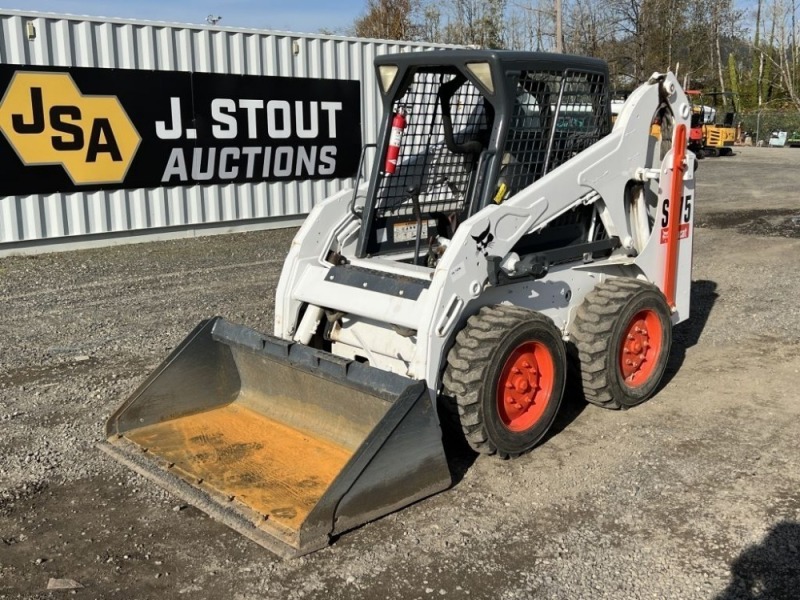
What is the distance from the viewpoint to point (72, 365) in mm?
6703

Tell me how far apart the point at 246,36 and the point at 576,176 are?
30.9 ft

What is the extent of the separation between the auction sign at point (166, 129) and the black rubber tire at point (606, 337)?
884 centimetres

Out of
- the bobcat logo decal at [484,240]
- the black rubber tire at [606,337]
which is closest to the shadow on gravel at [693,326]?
the black rubber tire at [606,337]

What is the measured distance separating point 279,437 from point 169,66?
29.9 ft

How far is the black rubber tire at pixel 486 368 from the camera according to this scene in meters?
4.39

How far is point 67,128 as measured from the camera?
11.7 m

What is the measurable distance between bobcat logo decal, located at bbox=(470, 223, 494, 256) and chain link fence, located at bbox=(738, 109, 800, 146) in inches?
1538

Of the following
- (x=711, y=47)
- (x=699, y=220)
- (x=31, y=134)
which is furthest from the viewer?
(x=711, y=47)

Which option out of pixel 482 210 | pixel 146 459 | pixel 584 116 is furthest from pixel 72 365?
pixel 584 116

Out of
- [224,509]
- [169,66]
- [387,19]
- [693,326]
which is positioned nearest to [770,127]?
[387,19]

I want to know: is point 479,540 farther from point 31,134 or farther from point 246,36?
point 246,36

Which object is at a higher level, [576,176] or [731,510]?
[576,176]

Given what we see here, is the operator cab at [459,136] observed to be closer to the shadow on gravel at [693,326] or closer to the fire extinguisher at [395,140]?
the fire extinguisher at [395,140]

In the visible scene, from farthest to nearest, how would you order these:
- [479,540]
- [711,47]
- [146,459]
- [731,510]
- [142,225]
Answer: [711,47]
[142,225]
[146,459]
[731,510]
[479,540]
